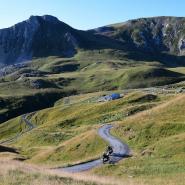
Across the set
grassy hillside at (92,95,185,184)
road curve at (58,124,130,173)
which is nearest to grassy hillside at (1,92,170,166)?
road curve at (58,124,130,173)

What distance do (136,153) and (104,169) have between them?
13.3 m

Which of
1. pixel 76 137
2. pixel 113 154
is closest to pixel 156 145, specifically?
pixel 113 154

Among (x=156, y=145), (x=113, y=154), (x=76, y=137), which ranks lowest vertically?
(x=76, y=137)

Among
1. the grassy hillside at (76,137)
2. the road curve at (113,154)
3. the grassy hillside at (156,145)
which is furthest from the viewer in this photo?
the grassy hillside at (76,137)

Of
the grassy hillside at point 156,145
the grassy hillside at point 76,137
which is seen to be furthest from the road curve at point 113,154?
the grassy hillside at point 76,137

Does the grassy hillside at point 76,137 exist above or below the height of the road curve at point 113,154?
below

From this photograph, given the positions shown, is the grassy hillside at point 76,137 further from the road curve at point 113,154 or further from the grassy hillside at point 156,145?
the grassy hillside at point 156,145

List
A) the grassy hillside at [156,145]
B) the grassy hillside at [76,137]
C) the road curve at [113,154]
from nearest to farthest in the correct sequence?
1. the grassy hillside at [156,145]
2. the road curve at [113,154]
3. the grassy hillside at [76,137]

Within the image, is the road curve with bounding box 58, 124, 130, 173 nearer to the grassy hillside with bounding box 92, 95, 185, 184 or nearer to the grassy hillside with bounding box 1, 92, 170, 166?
the grassy hillside with bounding box 92, 95, 185, 184

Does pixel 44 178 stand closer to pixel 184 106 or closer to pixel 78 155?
pixel 78 155

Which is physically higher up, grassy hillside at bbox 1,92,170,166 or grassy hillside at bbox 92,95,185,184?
grassy hillside at bbox 92,95,185,184

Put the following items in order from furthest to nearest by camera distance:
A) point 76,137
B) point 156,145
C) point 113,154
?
point 76,137
point 156,145
point 113,154

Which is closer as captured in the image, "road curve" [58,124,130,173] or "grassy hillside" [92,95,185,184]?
"grassy hillside" [92,95,185,184]

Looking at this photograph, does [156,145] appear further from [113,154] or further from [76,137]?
[76,137]
